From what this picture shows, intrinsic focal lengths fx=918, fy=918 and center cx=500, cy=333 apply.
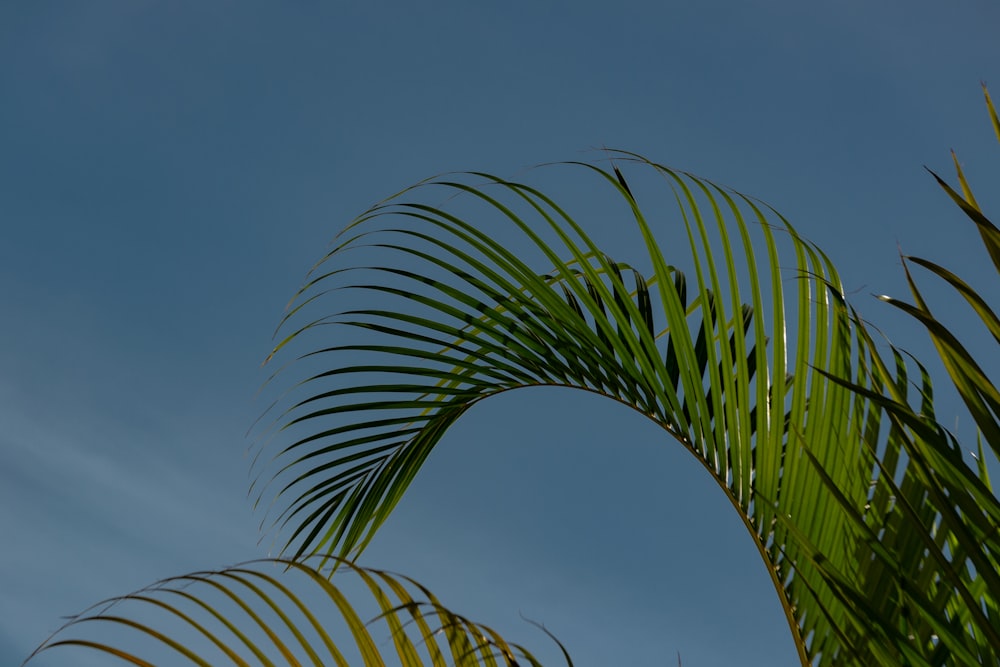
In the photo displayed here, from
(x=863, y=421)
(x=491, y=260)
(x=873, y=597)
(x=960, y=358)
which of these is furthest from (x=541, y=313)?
(x=960, y=358)

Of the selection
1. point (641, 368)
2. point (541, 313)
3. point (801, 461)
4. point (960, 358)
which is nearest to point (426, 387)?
point (541, 313)

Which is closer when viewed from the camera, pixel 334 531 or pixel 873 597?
pixel 873 597

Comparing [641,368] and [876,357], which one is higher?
[641,368]

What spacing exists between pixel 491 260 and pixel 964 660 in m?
1.11

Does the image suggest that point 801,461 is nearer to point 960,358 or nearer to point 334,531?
point 960,358

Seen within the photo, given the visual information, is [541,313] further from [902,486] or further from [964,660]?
[964,660]

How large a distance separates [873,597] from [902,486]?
0.84ft

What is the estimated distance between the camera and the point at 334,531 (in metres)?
2.04

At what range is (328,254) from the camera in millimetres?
1938

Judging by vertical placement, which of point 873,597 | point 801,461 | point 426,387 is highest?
point 426,387

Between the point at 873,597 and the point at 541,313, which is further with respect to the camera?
the point at 541,313

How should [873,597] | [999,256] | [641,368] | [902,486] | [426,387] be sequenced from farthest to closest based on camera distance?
1. [426,387]
2. [641,368]
3. [902,486]
4. [873,597]
5. [999,256]

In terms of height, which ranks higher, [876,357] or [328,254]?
[328,254]

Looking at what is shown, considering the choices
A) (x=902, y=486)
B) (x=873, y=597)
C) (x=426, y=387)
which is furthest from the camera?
(x=426, y=387)
